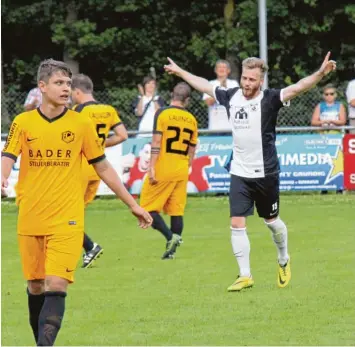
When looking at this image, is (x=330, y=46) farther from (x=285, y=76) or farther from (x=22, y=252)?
(x=22, y=252)

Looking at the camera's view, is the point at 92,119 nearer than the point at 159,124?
Yes

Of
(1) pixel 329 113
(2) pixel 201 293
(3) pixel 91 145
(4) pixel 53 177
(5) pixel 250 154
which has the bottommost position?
(2) pixel 201 293

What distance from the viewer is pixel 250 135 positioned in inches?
472

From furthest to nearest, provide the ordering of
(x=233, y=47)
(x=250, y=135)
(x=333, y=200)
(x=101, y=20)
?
(x=101, y=20) < (x=233, y=47) < (x=333, y=200) < (x=250, y=135)

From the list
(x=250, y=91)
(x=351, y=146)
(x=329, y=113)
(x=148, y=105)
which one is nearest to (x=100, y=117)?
(x=250, y=91)

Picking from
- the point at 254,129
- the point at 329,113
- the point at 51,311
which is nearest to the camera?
the point at 51,311

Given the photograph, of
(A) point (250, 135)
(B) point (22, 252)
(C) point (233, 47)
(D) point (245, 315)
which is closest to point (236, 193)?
(A) point (250, 135)

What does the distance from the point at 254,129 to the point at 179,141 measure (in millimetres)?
3573

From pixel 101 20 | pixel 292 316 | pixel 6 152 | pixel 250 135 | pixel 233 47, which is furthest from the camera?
pixel 101 20

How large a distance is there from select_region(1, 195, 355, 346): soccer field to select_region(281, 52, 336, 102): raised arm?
1759 mm

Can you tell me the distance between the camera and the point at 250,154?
12023 mm

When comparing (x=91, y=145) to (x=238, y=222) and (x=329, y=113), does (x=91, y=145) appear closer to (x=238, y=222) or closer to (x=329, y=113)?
(x=238, y=222)

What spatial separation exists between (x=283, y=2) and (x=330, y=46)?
192 cm

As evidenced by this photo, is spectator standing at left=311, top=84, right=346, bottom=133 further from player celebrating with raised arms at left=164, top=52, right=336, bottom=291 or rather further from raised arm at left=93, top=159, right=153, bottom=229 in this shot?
raised arm at left=93, top=159, right=153, bottom=229
